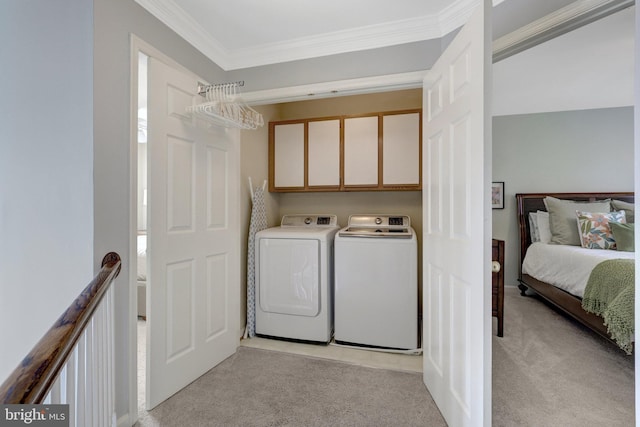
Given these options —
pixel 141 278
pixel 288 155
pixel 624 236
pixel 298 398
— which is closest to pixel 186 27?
pixel 288 155

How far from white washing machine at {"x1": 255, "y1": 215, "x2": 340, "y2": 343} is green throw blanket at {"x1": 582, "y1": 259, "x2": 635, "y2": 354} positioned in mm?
2058

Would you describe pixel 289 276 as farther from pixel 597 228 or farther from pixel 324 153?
pixel 597 228

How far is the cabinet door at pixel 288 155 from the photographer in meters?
3.16

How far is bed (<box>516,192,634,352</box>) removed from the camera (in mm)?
2639

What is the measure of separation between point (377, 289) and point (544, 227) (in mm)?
2837

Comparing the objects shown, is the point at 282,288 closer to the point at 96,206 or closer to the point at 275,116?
the point at 96,206

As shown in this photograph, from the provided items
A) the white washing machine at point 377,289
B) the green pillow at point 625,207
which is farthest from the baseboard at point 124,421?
the green pillow at point 625,207

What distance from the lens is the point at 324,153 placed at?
3.10 m

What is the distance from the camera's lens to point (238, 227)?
2.40m

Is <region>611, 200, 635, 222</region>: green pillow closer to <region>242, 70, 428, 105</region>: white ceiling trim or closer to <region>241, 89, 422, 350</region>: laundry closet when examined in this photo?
<region>241, 89, 422, 350</region>: laundry closet

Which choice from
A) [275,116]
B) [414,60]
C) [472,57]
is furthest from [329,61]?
[275,116]

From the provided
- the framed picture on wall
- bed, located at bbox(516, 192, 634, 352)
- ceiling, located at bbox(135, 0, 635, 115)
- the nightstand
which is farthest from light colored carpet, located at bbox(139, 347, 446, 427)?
the framed picture on wall

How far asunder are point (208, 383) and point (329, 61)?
95.8 inches

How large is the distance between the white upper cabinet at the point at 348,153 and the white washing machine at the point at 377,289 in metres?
0.71
